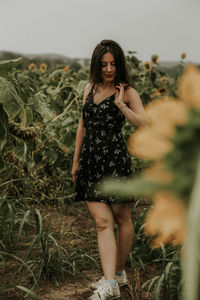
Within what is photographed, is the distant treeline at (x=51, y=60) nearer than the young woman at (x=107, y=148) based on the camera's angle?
No

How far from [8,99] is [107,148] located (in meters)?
0.66

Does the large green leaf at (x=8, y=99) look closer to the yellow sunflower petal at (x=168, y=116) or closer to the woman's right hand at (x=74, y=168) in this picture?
the woman's right hand at (x=74, y=168)

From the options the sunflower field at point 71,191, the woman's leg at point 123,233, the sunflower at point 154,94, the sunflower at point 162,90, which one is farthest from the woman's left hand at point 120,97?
the sunflower at point 162,90

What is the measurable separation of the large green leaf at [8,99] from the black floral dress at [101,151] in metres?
0.58

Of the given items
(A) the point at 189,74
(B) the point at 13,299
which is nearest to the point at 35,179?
(B) the point at 13,299

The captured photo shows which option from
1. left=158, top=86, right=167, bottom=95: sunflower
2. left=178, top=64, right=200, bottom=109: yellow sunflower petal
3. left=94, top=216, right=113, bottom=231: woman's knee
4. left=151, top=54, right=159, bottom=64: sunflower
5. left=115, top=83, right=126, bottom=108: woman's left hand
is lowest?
left=94, top=216, right=113, bottom=231: woman's knee

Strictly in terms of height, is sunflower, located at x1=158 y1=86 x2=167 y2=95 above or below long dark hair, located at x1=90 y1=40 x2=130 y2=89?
below

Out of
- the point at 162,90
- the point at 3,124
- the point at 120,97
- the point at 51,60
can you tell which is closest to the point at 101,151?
the point at 120,97

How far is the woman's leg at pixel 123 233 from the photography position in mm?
2348

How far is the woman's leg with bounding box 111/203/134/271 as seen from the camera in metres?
2.35

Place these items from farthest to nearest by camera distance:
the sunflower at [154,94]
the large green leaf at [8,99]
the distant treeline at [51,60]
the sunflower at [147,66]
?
the distant treeline at [51,60] < the sunflower at [147,66] < the sunflower at [154,94] < the large green leaf at [8,99]

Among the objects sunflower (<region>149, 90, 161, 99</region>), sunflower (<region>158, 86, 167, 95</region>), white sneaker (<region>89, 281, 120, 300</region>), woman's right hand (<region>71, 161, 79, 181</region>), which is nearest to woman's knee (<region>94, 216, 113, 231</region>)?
white sneaker (<region>89, 281, 120, 300</region>)

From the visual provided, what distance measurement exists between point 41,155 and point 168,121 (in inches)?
128

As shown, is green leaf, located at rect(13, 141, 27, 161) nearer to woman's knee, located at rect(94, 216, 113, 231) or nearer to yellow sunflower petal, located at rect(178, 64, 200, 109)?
woman's knee, located at rect(94, 216, 113, 231)
